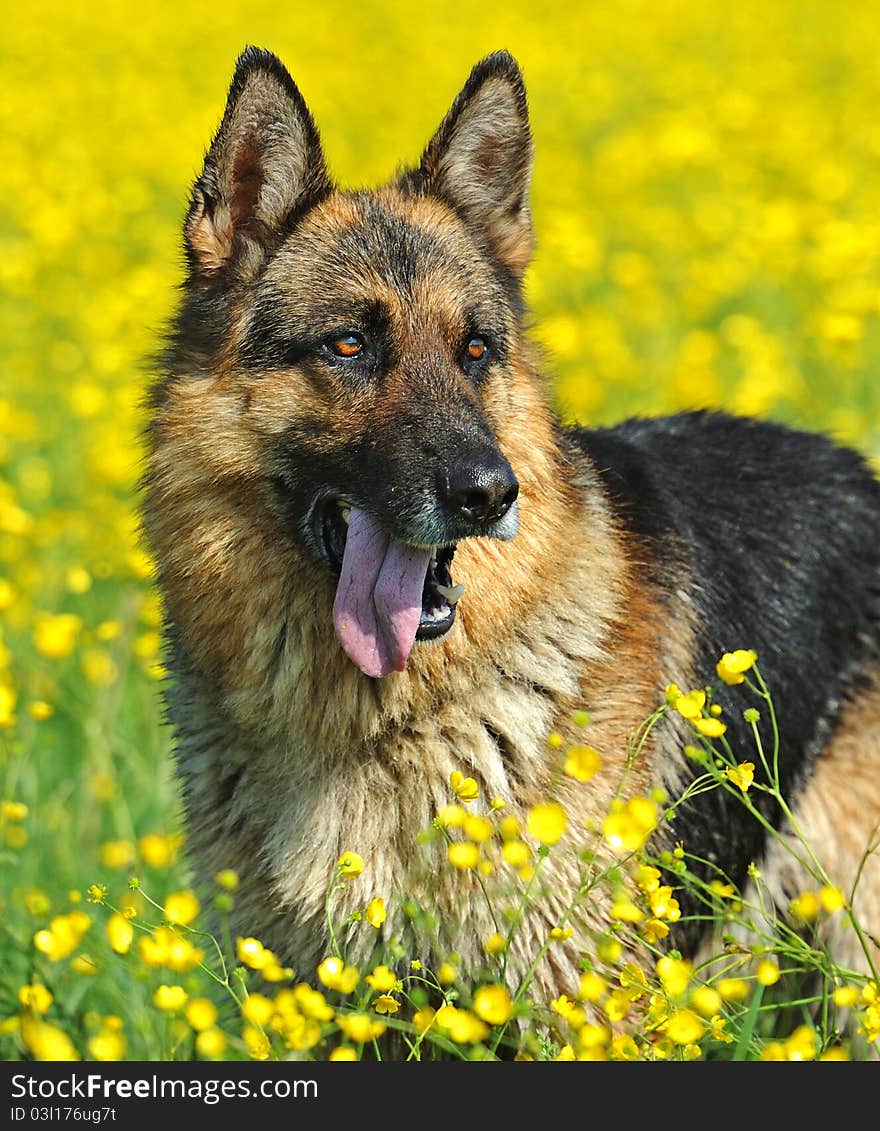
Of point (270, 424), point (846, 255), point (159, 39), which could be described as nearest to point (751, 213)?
point (846, 255)

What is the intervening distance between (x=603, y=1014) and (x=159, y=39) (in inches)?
648

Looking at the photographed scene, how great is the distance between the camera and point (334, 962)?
8.96 ft

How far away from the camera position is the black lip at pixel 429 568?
11.7 ft

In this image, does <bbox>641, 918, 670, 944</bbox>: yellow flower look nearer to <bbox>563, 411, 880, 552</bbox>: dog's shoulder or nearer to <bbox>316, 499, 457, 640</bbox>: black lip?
<bbox>316, 499, 457, 640</bbox>: black lip

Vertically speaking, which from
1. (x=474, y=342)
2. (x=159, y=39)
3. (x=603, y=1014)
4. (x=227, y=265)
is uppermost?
(x=159, y=39)

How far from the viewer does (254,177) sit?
3.84 metres

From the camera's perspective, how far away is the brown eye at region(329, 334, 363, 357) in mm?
3666

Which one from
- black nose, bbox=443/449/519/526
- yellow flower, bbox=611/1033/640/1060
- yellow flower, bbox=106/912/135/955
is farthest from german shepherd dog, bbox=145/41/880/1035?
yellow flower, bbox=106/912/135/955

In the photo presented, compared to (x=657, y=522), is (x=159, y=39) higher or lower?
higher

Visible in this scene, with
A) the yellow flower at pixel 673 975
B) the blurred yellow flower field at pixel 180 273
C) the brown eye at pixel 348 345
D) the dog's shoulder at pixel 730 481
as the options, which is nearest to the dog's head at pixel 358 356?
the brown eye at pixel 348 345

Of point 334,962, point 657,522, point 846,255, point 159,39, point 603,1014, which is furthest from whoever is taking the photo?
point 159,39

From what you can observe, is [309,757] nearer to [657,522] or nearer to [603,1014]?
[603,1014]

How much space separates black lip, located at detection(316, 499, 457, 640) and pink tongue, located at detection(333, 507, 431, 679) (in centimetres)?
4

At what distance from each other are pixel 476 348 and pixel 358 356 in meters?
0.36
